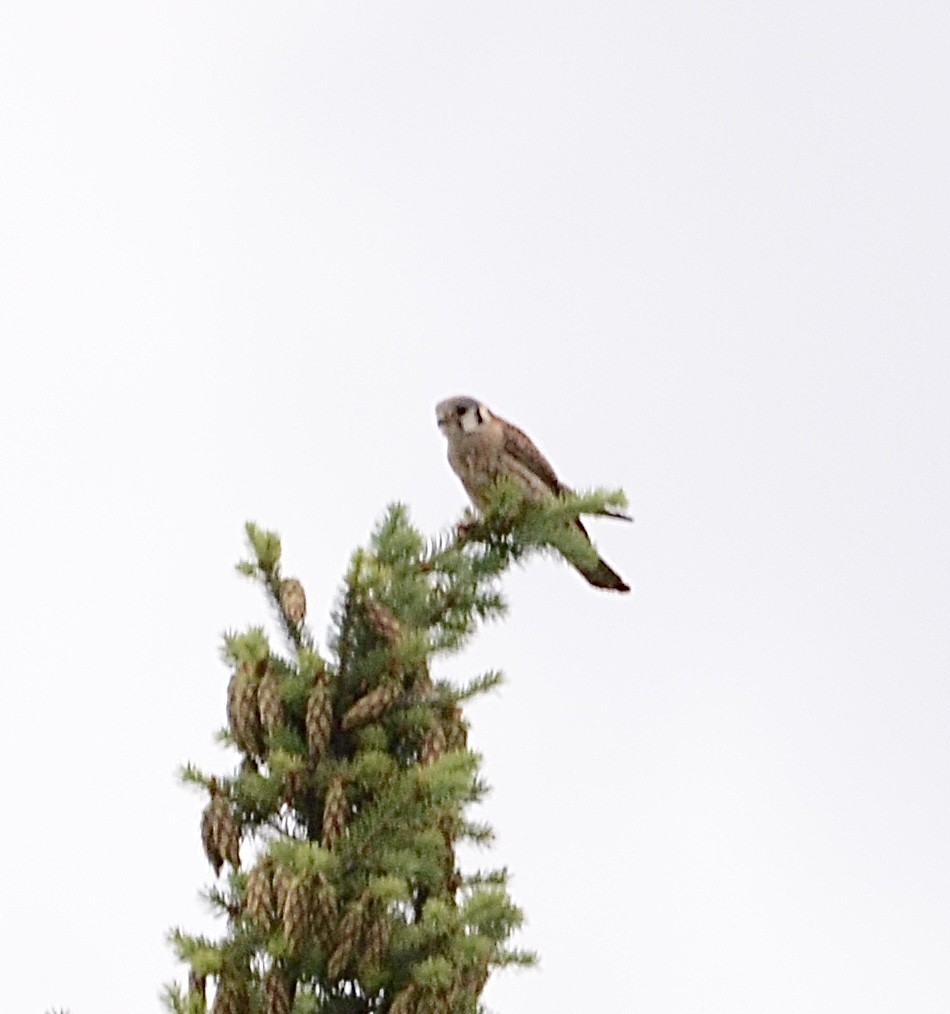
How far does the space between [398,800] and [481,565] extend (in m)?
0.93

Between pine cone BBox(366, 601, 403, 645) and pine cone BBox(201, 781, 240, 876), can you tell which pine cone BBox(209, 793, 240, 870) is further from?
pine cone BBox(366, 601, 403, 645)

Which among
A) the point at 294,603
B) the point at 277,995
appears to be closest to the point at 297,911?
the point at 277,995

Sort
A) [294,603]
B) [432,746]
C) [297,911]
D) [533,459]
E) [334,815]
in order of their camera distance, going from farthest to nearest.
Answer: [533,459] < [294,603] < [432,746] < [334,815] < [297,911]

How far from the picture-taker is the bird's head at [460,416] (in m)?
6.95

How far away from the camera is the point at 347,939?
10.9 feet

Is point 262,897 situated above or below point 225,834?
below

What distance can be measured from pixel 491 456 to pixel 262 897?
3.55 meters

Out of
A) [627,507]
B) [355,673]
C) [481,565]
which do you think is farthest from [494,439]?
[355,673]

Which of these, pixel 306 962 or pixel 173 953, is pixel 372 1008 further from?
pixel 173 953

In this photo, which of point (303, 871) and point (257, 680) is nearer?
point (303, 871)

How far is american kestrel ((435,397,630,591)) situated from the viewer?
670 centimetres

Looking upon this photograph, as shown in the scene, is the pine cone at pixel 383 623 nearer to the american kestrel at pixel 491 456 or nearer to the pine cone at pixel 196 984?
the pine cone at pixel 196 984

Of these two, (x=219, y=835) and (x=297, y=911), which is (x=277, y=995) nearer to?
(x=297, y=911)

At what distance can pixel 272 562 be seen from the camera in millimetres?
3973
